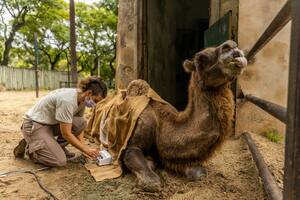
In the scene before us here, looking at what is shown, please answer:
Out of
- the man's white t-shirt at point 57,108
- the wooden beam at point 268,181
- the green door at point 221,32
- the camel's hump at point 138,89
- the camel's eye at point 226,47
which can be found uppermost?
the green door at point 221,32

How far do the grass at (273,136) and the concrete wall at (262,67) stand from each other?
0.06 metres

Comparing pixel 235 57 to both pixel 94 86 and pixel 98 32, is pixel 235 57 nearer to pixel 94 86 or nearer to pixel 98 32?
pixel 94 86

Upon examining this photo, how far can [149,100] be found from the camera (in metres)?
3.55

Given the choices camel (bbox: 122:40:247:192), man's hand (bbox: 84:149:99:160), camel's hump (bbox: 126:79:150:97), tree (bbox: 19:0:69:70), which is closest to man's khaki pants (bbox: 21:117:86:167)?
man's hand (bbox: 84:149:99:160)

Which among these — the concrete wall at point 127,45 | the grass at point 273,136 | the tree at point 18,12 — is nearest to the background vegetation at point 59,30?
the tree at point 18,12

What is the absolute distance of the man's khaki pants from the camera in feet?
11.9

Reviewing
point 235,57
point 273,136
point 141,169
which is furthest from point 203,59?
point 273,136

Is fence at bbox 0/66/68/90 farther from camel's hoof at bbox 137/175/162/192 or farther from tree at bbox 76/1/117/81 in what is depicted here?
camel's hoof at bbox 137/175/162/192

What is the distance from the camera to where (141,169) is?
300cm

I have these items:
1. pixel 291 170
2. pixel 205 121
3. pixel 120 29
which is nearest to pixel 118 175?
pixel 205 121

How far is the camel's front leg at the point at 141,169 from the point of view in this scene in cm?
277

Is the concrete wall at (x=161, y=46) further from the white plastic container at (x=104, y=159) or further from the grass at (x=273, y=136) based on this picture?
the white plastic container at (x=104, y=159)

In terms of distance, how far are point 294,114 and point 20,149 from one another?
3.56 meters

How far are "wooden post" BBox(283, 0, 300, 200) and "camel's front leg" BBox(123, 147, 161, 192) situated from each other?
5.80ft
